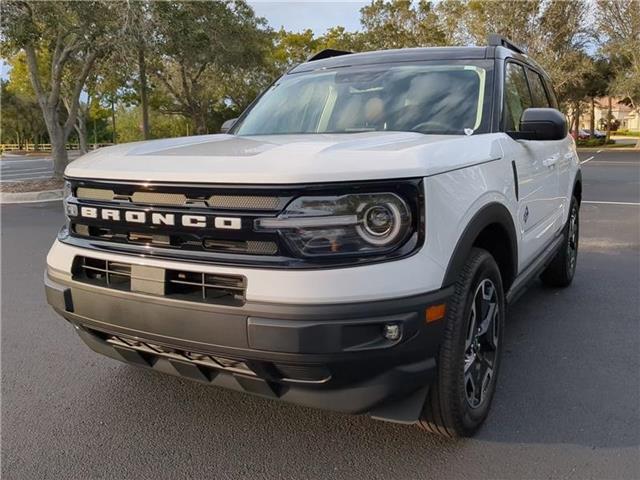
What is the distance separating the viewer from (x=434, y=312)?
87.2 inches

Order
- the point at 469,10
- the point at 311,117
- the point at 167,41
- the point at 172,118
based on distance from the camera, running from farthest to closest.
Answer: the point at 172,118 < the point at 469,10 < the point at 167,41 < the point at 311,117

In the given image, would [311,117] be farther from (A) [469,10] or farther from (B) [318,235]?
(A) [469,10]

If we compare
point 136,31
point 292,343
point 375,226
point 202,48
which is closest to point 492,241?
point 375,226

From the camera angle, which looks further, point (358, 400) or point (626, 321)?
point (626, 321)

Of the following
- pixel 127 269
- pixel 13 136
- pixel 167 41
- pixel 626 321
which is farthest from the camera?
pixel 13 136

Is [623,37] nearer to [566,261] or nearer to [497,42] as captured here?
[566,261]

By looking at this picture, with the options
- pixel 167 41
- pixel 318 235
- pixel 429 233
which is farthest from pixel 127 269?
pixel 167 41

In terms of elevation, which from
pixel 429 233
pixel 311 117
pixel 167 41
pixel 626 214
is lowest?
pixel 626 214

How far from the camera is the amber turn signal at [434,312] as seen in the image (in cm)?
218

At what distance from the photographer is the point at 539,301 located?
4.91 m

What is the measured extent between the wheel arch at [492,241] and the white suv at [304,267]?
0.04ft

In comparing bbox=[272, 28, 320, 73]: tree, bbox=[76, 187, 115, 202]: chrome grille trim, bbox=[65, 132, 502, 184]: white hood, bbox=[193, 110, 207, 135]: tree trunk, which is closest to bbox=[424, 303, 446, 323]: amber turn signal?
bbox=[65, 132, 502, 184]: white hood

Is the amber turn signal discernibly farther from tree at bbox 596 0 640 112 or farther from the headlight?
tree at bbox 596 0 640 112

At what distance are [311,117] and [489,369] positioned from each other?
1.91m
